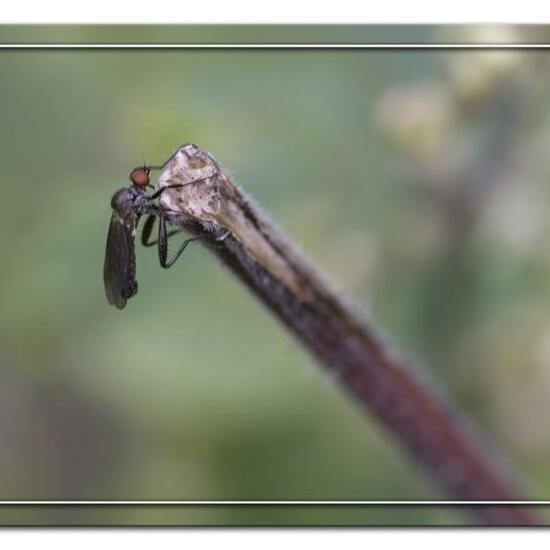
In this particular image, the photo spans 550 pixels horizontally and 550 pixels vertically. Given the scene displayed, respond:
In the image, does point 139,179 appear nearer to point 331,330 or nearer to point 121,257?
point 121,257

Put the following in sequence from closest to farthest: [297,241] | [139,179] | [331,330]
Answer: [331,330] < [139,179] < [297,241]

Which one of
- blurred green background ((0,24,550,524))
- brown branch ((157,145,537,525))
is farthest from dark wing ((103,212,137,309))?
blurred green background ((0,24,550,524))

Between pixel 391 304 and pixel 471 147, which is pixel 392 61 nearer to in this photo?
pixel 471 147

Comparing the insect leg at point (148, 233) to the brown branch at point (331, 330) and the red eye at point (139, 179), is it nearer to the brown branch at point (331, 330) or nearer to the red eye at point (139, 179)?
the red eye at point (139, 179)

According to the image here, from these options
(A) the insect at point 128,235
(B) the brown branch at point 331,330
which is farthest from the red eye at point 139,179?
(B) the brown branch at point 331,330

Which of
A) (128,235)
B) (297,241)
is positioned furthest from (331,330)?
(297,241)

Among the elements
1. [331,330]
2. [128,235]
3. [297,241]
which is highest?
[128,235]
